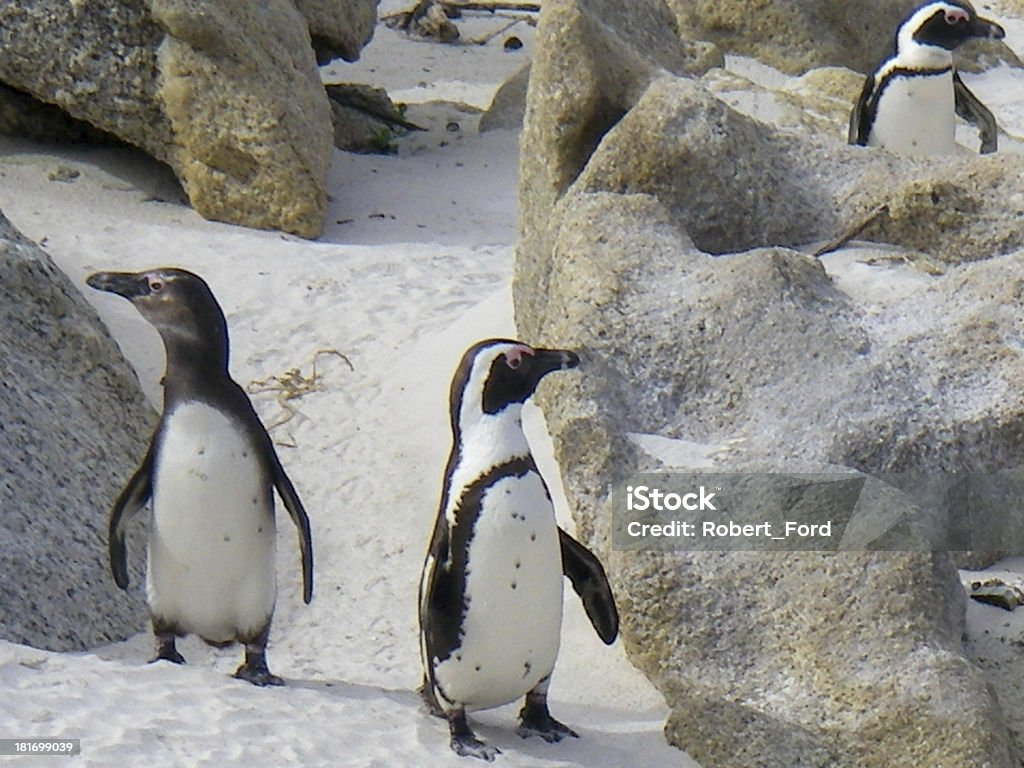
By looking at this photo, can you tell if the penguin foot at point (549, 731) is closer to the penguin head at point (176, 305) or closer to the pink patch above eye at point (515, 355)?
the pink patch above eye at point (515, 355)

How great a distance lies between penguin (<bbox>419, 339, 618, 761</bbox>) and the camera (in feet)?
12.6

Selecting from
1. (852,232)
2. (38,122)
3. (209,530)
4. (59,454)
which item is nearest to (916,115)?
(852,232)

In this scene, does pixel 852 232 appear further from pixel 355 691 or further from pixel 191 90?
pixel 191 90

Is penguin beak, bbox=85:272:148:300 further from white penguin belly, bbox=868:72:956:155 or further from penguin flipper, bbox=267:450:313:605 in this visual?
white penguin belly, bbox=868:72:956:155

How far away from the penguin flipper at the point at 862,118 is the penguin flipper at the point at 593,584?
4160mm

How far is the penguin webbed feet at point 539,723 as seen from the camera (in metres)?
4.01

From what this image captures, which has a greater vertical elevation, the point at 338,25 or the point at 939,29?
the point at 939,29

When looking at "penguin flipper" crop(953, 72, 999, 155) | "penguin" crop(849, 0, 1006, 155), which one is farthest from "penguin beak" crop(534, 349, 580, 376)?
"penguin flipper" crop(953, 72, 999, 155)

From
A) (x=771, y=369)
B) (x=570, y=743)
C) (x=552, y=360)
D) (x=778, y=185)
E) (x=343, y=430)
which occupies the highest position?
(x=778, y=185)

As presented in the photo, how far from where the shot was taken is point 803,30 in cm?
1055

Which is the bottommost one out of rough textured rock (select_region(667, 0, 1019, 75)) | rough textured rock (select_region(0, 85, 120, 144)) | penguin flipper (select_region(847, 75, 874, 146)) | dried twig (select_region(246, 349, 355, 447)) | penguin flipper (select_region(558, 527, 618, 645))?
dried twig (select_region(246, 349, 355, 447))

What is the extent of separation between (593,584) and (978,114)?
472 centimetres

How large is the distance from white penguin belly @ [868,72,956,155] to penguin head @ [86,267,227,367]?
434 centimetres

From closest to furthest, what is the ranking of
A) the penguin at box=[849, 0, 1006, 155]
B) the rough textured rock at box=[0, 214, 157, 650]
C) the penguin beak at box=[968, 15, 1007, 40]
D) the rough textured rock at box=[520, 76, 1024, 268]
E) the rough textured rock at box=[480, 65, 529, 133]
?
the rough textured rock at box=[0, 214, 157, 650] → the rough textured rock at box=[520, 76, 1024, 268] → the penguin at box=[849, 0, 1006, 155] → the penguin beak at box=[968, 15, 1007, 40] → the rough textured rock at box=[480, 65, 529, 133]
